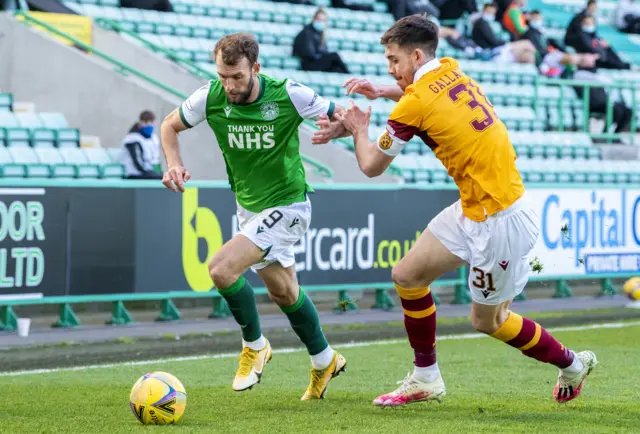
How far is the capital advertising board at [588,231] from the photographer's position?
16.9 m

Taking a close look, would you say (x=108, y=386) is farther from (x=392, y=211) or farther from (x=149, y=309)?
(x=392, y=211)

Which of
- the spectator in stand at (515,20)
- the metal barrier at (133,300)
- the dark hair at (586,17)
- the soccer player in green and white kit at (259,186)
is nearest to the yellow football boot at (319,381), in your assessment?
the soccer player in green and white kit at (259,186)

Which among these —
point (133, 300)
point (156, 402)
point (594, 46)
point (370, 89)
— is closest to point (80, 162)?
point (133, 300)

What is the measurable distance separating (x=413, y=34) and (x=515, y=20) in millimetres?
17245

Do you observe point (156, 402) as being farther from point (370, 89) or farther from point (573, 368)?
point (573, 368)

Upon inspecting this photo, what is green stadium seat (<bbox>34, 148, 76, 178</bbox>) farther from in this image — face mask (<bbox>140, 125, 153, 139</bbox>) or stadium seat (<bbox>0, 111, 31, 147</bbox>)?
face mask (<bbox>140, 125, 153, 139</bbox>)

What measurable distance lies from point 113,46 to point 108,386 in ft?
32.6

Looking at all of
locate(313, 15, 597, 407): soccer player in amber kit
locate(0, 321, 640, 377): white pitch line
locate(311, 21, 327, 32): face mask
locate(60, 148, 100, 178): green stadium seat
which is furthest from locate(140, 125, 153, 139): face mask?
locate(313, 15, 597, 407): soccer player in amber kit

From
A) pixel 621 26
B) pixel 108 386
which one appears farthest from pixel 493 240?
pixel 621 26

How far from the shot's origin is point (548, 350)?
7281 mm

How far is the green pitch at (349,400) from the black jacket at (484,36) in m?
12.7

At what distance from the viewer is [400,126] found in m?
6.88

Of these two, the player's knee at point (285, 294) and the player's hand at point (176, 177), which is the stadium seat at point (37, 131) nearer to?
the player's knee at point (285, 294)

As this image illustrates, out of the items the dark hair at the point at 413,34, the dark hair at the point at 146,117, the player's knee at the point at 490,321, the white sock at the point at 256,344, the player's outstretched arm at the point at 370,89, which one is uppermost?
the dark hair at the point at 413,34
